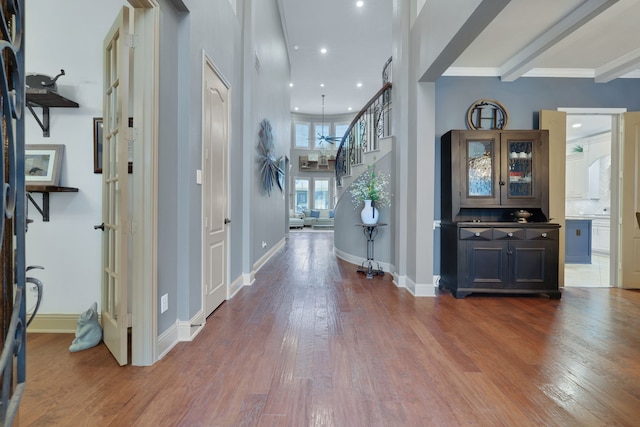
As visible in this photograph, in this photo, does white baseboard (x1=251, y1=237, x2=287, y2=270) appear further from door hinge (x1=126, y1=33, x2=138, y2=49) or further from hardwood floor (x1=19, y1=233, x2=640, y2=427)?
door hinge (x1=126, y1=33, x2=138, y2=49)

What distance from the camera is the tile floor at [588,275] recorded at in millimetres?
4441

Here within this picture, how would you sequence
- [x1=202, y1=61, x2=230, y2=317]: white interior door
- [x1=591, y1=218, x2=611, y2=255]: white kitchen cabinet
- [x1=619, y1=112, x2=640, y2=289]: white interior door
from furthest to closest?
1. [x1=591, y1=218, x2=611, y2=255]: white kitchen cabinet
2. [x1=619, y1=112, x2=640, y2=289]: white interior door
3. [x1=202, y1=61, x2=230, y2=317]: white interior door

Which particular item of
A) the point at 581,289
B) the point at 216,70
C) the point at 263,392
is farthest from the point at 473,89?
the point at 263,392

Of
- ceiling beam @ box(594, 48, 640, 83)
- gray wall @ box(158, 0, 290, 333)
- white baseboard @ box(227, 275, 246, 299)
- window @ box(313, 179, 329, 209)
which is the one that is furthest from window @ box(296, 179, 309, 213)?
ceiling beam @ box(594, 48, 640, 83)

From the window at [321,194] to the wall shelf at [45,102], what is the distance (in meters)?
11.7

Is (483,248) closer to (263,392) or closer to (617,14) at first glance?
(617,14)

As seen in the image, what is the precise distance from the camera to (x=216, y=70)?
3014mm

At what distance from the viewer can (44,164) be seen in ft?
8.25

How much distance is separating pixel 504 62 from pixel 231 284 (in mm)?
4556

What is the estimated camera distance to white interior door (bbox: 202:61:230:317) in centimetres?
282

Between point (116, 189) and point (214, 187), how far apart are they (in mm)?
973

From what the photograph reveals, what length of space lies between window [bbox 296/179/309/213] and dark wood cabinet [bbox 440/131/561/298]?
10.2 metres

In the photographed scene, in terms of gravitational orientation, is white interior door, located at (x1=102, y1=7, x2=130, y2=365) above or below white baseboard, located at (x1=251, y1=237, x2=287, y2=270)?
above

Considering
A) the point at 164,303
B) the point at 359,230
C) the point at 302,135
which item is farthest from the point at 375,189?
the point at 302,135
